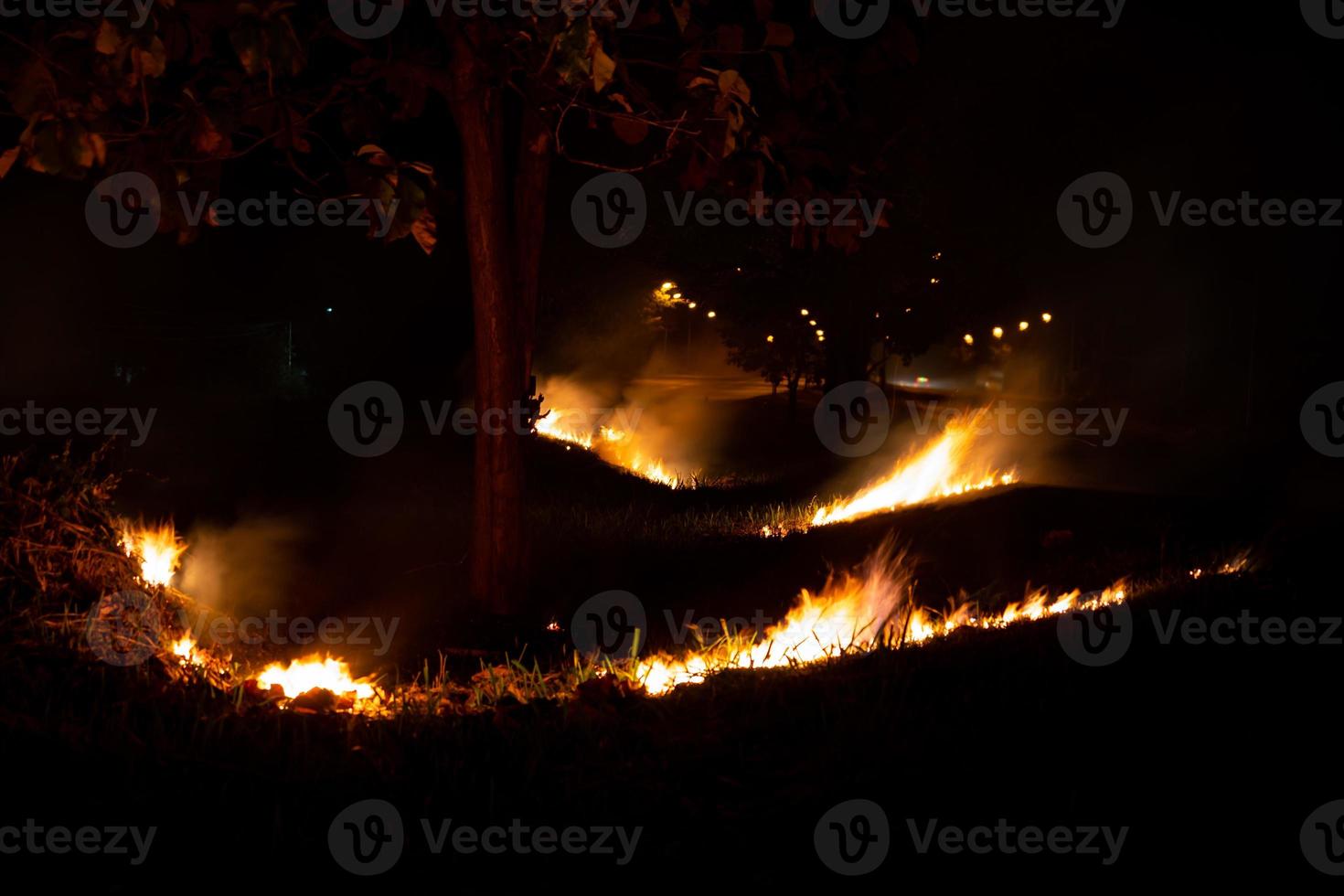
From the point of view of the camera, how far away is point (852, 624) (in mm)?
7477

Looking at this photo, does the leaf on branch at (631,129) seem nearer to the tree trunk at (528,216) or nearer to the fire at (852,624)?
the tree trunk at (528,216)

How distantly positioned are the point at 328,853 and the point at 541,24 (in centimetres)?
374

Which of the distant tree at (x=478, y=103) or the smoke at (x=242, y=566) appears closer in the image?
the distant tree at (x=478, y=103)
